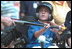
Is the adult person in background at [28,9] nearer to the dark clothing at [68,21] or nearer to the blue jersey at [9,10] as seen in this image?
the blue jersey at [9,10]

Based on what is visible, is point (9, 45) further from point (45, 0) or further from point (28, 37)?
point (45, 0)

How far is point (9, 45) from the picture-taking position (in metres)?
14.7

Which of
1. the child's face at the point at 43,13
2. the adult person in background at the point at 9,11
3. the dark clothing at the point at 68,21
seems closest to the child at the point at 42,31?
the child's face at the point at 43,13

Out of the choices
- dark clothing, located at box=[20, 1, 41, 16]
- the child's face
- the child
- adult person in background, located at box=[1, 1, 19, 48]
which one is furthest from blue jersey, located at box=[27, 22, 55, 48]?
adult person in background, located at box=[1, 1, 19, 48]

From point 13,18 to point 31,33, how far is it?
2.10ft

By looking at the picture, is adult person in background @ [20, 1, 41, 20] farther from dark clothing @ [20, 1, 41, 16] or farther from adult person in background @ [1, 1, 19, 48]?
adult person in background @ [1, 1, 19, 48]

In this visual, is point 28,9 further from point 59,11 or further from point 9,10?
point 59,11

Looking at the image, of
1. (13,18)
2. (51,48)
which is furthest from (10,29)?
(51,48)

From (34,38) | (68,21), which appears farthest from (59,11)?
(34,38)

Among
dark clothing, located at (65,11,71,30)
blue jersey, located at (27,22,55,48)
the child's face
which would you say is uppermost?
the child's face

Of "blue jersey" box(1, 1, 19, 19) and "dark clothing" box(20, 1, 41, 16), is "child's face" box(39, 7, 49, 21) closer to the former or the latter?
"dark clothing" box(20, 1, 41, 16)

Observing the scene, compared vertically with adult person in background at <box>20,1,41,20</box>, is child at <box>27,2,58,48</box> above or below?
below

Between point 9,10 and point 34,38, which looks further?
point 34,38

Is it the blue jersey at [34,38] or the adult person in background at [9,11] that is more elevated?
the adult person in background at [9,11]
